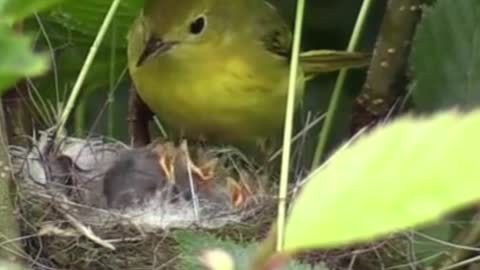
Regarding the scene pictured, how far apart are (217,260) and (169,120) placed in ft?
4.71

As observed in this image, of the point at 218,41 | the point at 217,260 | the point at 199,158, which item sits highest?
the point at 217,260

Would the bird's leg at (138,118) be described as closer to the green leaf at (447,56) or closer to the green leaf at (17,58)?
the green leaf at (447,56)

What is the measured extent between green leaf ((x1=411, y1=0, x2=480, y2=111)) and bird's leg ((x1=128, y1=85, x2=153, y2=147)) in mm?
596

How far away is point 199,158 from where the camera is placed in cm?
167

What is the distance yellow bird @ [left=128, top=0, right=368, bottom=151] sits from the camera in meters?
1.69

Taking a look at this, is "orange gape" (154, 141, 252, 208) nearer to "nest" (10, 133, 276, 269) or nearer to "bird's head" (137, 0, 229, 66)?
"nest" (10, 133, 276, 269)

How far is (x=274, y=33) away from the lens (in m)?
1.81

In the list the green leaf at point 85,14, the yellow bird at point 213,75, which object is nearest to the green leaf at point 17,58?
the green leaf at point 85,14

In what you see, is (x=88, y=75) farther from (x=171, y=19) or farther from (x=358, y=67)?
(x=358, y=67)

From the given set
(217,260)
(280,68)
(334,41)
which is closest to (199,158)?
(280,68)

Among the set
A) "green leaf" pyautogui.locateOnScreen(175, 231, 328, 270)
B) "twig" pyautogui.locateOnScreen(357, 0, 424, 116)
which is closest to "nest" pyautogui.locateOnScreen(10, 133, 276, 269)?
"green leaf" pyautogui.locateOnScreen(175, 231, 328, 270)

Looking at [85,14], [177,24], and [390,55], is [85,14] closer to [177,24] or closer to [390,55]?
[177,24]

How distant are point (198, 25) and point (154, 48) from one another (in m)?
0.16

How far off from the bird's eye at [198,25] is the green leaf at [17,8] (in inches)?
55.3
